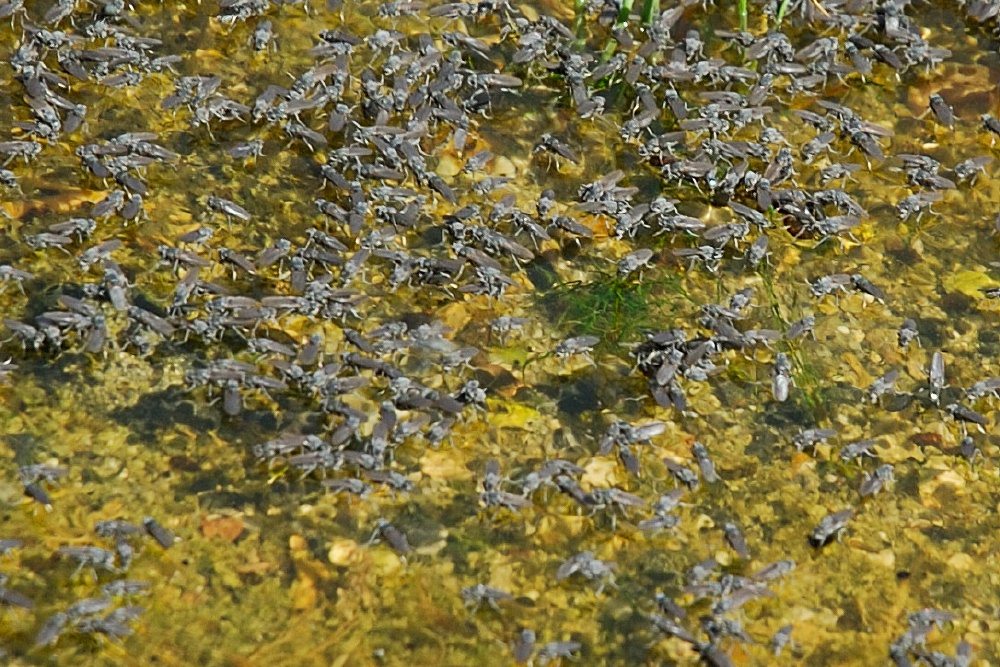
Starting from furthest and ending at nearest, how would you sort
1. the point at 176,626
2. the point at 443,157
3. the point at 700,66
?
the point at 700,66, the point at 443,157, the point at 176,626

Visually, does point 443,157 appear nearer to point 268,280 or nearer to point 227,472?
point 268,280

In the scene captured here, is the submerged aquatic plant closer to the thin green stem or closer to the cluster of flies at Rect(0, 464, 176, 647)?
the thin green stem

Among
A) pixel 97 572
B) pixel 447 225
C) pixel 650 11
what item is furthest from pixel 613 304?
pixel 97 572

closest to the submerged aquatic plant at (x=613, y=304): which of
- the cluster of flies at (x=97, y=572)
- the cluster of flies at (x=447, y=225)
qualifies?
the cluster of flies at (x=447, y=225)

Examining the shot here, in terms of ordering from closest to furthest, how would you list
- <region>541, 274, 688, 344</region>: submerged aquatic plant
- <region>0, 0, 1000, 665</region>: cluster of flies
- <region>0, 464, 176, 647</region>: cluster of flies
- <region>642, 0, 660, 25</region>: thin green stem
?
<region>0, 464, 176, 647</region>: cluster of flies < <region>0, 0, 1000, 665</region>: cluster of flies < <region>541, 274, 688, 344</region>: submerged aquatic plant < <region>642, 0, 660, 25</region>: thin green stem

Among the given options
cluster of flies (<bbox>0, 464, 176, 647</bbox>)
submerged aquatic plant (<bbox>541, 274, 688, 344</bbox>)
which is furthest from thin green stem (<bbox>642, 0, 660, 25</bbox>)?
cluster of flies (<bbox>0, 464, 176, 647</bbox>)

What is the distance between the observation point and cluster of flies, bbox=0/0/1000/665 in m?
6.85

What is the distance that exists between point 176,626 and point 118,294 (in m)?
2.29

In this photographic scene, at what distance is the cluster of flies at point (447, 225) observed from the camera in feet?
22.5

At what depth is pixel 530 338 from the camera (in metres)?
7.82

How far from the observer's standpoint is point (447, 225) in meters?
8.24

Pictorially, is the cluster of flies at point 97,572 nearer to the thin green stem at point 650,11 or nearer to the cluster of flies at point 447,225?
the cluster of flies at point 447,225

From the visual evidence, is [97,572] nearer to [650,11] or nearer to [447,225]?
[447,225]

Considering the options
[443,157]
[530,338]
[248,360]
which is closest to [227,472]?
[248,360]
